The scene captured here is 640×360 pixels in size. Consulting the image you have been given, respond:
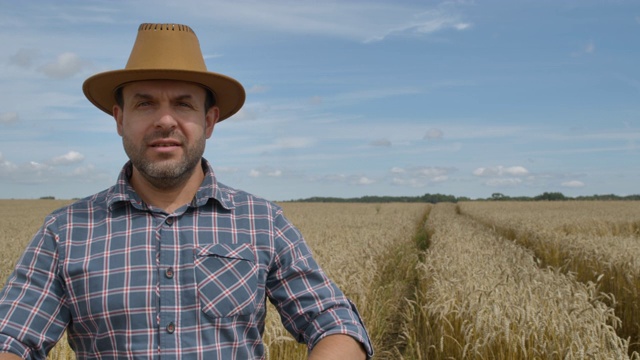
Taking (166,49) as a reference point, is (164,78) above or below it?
below

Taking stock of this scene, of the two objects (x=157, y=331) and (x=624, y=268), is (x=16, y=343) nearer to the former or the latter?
(x=157, y=331)

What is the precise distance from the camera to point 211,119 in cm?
229

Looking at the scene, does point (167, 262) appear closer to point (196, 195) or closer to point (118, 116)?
point (196, 195)

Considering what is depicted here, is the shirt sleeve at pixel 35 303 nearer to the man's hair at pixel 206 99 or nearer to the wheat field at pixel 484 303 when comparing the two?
the man's hair at pixel 206 99

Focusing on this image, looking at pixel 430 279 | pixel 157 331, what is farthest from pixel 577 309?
pixel 157 331

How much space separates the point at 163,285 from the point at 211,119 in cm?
69

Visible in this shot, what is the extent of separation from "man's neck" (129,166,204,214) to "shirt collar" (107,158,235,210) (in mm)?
31

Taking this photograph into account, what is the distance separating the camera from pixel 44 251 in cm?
197

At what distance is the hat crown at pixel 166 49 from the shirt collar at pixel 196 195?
405mm

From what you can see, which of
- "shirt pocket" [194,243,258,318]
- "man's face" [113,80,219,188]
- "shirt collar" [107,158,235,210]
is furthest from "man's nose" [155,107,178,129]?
"shirt pocket" [194,243,258,318]

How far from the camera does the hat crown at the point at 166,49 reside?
2.02 m

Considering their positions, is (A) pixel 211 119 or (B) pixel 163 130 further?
(A) pixel 211 119

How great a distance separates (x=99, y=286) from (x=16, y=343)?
11.6 inches

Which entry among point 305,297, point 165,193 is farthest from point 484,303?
point 165,193
